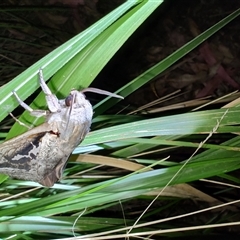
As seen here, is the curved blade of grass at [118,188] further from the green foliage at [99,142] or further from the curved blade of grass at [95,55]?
the curved blade of grass at [95,55]

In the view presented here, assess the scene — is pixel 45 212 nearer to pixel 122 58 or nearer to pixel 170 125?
pixel 170 125

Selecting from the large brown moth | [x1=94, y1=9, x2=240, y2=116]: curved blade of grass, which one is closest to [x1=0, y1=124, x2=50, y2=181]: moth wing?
the large brown moth

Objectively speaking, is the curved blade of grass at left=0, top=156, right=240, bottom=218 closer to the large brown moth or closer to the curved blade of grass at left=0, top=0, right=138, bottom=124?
the large brown moth

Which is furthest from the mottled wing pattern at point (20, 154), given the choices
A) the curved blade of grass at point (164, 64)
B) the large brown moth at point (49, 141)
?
the curved blade of grass at point (164, 64)

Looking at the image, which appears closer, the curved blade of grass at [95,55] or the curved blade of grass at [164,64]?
the curved blade of grass at [95,55]

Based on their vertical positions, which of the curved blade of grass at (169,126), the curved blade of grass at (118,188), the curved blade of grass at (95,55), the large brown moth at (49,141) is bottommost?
the curved blade of grass at (118,188)

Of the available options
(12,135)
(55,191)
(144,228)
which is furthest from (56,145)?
(144,228)
